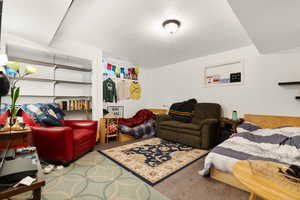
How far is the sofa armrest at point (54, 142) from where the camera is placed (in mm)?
1861

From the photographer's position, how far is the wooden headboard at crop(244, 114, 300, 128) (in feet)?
7.73

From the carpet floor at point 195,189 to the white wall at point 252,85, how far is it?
206 cm

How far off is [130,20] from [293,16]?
6.90ft

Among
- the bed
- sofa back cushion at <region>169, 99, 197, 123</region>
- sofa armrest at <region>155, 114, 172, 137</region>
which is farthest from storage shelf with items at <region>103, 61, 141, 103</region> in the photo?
the bed

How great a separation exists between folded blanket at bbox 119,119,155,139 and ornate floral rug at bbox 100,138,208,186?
16.3 inches

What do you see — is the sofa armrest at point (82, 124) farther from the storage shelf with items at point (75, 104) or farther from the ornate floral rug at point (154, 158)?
the ornate floral rug at point (154, 158)

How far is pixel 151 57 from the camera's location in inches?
149

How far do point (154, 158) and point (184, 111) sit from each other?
1.66 m

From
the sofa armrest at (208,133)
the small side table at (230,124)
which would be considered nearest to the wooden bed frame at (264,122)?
the small side table at (230,124)

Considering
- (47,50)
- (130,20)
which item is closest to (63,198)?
(130,20)

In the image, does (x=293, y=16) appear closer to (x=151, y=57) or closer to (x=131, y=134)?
(x=151, y=57)

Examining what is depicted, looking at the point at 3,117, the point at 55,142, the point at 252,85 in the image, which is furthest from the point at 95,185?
the point at 252,85

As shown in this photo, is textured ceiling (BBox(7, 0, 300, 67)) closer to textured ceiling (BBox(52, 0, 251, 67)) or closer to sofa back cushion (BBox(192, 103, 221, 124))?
textured ceiling (BBox(52, 0, 251, 67))

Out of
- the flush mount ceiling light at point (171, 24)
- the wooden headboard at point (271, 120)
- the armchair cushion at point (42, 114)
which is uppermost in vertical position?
the flush mount ceiling light at point (171, 24)
